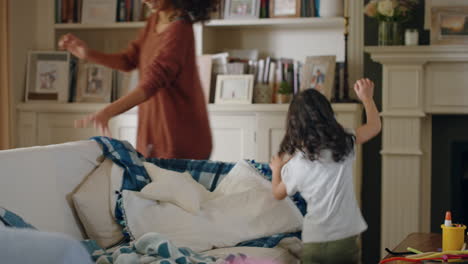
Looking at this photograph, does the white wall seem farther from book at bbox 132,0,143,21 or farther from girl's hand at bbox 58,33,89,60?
girl's hand at bbox 58,33,89,60

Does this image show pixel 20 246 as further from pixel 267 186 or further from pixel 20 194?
pixel 267 186

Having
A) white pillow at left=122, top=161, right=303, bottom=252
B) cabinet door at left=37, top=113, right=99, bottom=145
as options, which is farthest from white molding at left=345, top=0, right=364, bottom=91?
cabinet door at left=37, top=113, right=99, bottom=145

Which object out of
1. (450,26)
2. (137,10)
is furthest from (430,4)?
(137,10)

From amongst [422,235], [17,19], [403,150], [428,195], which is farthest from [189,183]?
[17,19]

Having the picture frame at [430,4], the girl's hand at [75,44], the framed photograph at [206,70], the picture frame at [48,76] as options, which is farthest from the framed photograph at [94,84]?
the picture frame at [430,4]

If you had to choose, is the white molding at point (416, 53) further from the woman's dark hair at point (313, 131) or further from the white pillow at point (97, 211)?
the white pillow at point (97, 211)

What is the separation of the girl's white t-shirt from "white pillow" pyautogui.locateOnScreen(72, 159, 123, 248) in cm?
70

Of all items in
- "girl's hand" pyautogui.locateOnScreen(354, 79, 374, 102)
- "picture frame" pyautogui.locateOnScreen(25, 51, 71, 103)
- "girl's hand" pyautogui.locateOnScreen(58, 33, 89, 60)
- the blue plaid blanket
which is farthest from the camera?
"picture frame" pyautogui.locateOnScreen(25, 51, 71, 103)

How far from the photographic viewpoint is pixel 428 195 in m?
3.74

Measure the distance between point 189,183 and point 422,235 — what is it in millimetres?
868

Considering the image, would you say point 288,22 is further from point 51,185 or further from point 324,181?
point 51,185

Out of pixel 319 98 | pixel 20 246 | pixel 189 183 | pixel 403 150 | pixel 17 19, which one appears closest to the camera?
pixel 20 246

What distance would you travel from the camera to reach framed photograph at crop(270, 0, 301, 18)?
3801 millimetres

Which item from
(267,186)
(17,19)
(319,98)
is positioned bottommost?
(267,186)
